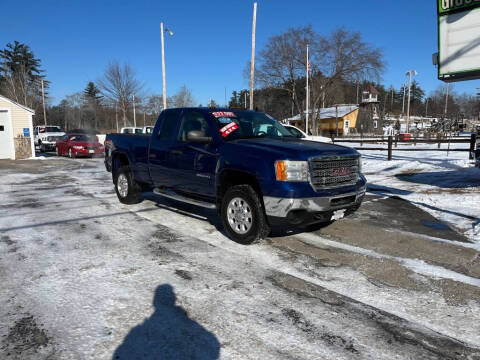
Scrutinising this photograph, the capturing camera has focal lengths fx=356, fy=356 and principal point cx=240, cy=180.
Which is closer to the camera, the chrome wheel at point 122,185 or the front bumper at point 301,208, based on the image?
the front bumper at point 301,208

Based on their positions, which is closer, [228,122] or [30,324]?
[30,324]

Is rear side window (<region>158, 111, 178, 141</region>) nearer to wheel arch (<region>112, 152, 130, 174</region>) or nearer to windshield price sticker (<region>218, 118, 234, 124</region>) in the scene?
windshield price sticker (<region>218, 118, 234, 124</region>)

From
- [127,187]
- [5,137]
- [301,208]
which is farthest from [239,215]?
[5,137]

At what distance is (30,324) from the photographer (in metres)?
2.92

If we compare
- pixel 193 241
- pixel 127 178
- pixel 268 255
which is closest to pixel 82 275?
pixel 193 241

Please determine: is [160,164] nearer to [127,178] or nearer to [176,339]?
[127,178]

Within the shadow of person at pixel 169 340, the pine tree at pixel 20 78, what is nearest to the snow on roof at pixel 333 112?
the pine tree at pixel 20 78

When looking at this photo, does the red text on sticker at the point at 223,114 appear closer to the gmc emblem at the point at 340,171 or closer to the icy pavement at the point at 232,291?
the icy pavement at the point at 232,291

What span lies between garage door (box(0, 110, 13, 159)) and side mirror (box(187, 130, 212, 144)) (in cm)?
→ 1969

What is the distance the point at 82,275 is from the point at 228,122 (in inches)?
121

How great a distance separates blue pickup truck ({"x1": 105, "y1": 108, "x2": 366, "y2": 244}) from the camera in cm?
449

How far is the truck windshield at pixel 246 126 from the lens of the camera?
18.2 ft

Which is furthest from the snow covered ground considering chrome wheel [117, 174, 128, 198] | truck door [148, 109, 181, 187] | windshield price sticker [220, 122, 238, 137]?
chrome wheel [117, 174, 128, 198]

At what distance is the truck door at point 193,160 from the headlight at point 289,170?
3.98 ft
